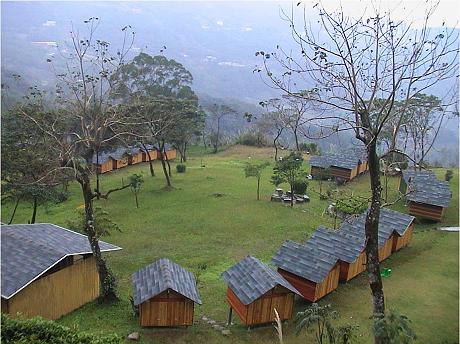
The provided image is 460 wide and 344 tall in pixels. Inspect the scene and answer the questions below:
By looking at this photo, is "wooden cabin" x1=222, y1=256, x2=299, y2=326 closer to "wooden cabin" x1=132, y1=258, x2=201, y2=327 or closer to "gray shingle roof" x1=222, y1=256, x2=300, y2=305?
"gray shingle roof" x1=222, y1=256, x2=300, y2=305

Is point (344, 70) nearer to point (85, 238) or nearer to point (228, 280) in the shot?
point (228, 280)

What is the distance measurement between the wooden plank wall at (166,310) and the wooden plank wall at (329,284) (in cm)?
523

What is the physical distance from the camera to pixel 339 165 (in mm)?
39219

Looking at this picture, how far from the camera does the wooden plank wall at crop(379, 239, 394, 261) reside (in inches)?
861

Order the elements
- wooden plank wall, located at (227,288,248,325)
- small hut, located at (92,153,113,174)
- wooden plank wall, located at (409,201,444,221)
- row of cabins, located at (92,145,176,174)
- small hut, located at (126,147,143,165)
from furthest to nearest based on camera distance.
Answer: small hut, located at (126,147,143,165), row of cabins, located at (92,145,176,174), small hut, located at (92,153,113,174), wooden plank wall, located at (409,201,444,221), wooden plank wall, located at (227,288,248,325)

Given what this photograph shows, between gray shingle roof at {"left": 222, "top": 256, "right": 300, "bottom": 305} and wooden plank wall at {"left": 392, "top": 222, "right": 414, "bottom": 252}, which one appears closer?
gray shingle roof at {"left": 222, "top": 256, "right": 300, "bottom": 305}

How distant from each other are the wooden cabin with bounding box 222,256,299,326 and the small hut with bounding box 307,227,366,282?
3410mm

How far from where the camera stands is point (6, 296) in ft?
47.5

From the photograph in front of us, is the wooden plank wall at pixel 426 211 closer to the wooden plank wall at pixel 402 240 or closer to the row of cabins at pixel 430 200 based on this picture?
the row of cabins at pixel 430 200

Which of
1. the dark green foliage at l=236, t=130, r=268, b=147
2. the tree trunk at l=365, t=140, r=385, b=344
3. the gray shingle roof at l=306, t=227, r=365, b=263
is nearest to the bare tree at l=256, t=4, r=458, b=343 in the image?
the tree trunk at l=365, t=140, r=385, b=344

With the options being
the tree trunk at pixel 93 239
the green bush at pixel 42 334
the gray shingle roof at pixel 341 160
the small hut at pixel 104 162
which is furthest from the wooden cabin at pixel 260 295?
the small hut at pixel 104 162

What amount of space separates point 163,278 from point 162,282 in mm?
230

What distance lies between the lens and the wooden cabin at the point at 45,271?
1546cm

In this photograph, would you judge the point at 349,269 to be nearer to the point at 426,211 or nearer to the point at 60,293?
the point at 426,211
